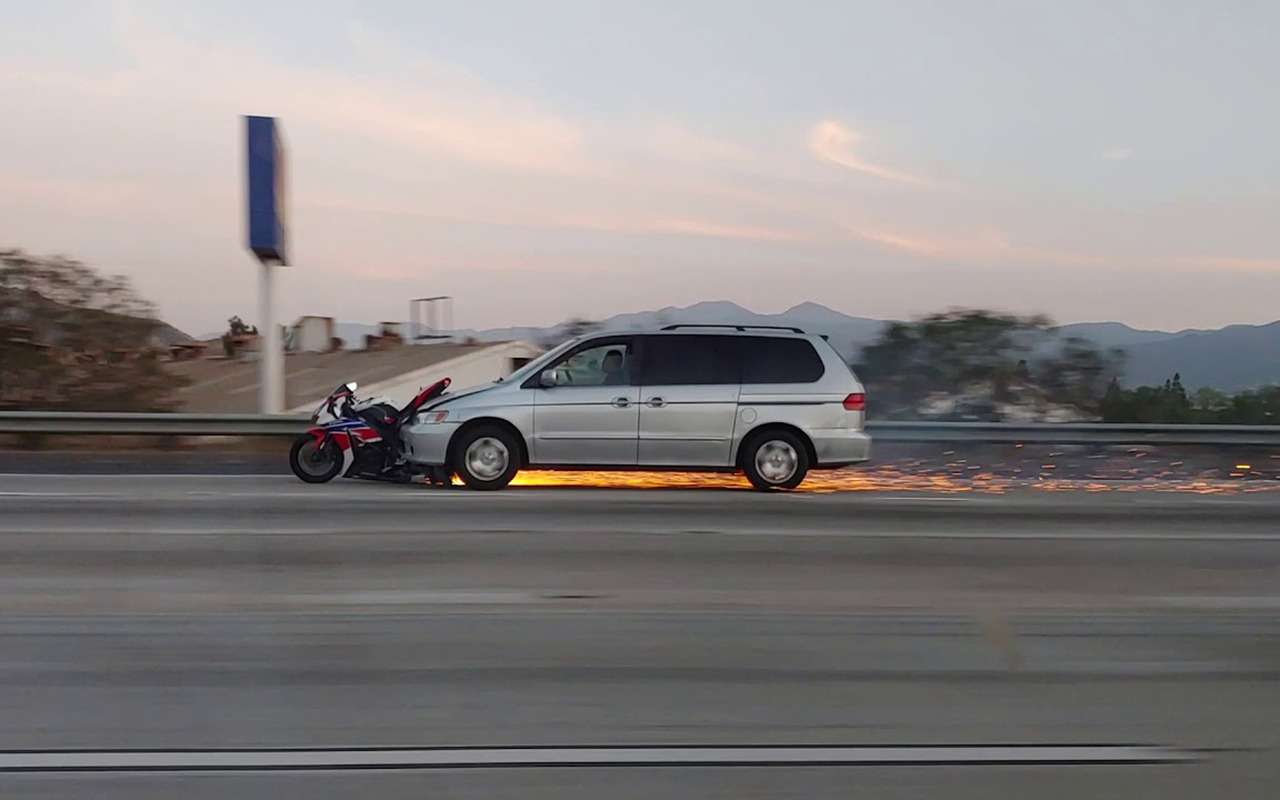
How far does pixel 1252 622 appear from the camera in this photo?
6664mm

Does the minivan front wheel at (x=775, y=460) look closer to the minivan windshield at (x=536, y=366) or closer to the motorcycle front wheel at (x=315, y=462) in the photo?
the minivan windshield at (x=536, y=366)

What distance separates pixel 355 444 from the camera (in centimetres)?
1189

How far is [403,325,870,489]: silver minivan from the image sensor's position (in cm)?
1157

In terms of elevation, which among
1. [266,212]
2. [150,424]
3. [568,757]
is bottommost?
[568,757]

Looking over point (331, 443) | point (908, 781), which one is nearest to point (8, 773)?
point (908, 781)

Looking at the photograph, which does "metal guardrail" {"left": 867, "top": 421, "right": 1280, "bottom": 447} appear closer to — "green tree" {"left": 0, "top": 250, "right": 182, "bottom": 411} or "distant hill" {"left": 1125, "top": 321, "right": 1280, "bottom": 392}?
"distant hill" {"left": 1125, "top": 321, "right": 1280, "bottom": 392}

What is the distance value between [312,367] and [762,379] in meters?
18.3

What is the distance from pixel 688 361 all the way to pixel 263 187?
28.7ft

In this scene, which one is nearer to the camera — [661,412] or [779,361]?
[661,412]

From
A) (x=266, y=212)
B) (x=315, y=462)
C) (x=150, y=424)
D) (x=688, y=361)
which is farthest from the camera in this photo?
(x=266, y=212)

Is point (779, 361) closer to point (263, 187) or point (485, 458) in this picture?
point (485, 458)

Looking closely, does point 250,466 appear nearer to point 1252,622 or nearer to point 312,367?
point 1252,622

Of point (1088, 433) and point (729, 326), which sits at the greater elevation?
point (729, 326)

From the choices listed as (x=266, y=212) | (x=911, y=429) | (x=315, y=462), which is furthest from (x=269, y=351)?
(x=911, y=429)
